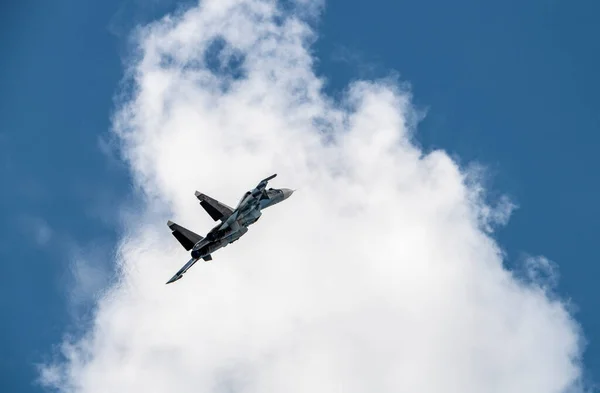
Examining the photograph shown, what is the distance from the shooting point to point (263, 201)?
408ft

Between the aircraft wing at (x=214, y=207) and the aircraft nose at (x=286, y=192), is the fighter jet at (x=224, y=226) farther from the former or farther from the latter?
the aircraft nose at (x=286, y=192)

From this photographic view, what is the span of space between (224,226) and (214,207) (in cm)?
674

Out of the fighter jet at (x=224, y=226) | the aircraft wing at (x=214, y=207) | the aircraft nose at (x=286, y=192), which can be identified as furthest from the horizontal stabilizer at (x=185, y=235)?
the aircraft nose at (x=286, y=192)

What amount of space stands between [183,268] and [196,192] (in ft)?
50.7

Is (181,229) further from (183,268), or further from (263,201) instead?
(263,201)

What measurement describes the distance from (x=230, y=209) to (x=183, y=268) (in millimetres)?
13727

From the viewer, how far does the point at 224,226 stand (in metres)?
121

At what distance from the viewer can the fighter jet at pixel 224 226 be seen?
396 ft

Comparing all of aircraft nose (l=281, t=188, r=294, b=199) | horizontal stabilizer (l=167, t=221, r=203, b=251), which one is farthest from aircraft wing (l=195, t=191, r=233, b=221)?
aircraft nose (l=281, t=188, r=294, b=199)

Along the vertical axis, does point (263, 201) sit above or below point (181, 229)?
above

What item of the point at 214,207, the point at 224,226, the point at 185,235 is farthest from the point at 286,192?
the point at 185,235

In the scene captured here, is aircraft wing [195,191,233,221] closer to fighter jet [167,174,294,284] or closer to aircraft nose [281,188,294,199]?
fighter jet [167,174,294,284]

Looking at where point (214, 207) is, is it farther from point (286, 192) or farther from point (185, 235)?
point (286, 192)

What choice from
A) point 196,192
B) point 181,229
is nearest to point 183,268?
point 181,229
